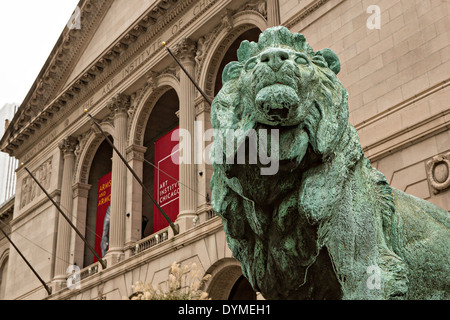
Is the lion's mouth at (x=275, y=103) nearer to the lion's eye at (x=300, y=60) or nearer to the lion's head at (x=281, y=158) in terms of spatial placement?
the lion's head at (x=281, y=158)

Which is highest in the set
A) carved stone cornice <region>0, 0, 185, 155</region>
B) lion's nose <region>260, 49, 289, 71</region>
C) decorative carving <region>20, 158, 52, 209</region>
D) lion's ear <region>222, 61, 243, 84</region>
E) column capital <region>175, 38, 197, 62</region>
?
carved stone cornice <region>0, 0, 185, 155</region>

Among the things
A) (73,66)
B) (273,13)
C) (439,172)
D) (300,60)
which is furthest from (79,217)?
(300,60)

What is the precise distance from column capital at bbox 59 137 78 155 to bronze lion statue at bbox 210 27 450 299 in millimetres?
28835

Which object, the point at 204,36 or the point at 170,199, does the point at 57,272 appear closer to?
the point at 170,199

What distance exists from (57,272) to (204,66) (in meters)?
12.3

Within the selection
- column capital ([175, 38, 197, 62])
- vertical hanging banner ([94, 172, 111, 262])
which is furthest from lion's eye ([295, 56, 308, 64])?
vertical hanging banner ([94, 172, 111, 262])

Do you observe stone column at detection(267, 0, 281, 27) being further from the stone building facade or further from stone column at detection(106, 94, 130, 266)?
stone column at detection(106, 94, 130, 266)

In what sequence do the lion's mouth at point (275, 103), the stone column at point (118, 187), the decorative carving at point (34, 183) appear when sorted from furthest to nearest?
the decorative carving at point (34, 183) < the stone column at point (118, 187) < the lion's mouth at point (275, 103)

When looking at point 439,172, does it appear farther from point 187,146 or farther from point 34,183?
point 34,183

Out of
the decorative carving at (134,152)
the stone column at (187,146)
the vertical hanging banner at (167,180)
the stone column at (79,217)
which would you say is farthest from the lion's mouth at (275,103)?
the stone column at (79,217)

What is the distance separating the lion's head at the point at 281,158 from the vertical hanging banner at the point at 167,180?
1983 cm

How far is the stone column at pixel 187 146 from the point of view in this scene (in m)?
21.3

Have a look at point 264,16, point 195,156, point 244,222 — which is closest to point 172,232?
point 195,156

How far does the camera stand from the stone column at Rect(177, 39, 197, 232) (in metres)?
21.3
